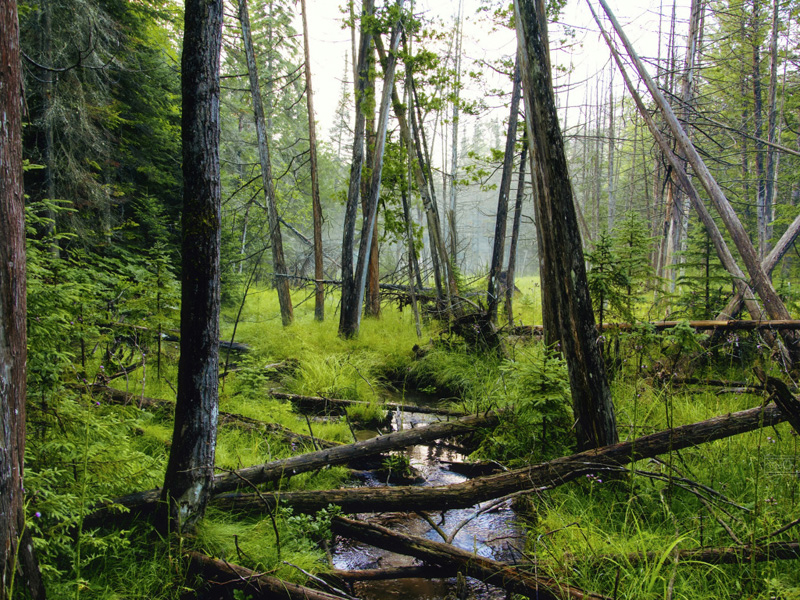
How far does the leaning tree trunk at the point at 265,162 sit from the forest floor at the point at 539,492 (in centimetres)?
502

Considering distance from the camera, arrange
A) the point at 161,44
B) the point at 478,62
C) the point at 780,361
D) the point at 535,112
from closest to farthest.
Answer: the point at 535,112 → the point at 780,361 → the point at 478,62 → the point at 161,44

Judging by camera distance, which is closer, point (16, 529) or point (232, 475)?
point (16, 529)

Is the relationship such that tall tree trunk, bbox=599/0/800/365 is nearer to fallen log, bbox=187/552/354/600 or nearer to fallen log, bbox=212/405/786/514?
fallen log, bbox=212/405/786/514

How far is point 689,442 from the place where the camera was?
307 cm

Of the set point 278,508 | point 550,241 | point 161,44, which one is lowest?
point 278,508

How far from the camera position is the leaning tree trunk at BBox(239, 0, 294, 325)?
9211mm

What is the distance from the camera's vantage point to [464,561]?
252cm

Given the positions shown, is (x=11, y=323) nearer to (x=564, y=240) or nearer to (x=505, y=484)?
(x=505, y=484)

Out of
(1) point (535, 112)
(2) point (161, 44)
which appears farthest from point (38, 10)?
(1) point (535, 112)

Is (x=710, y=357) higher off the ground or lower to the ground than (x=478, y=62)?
lower

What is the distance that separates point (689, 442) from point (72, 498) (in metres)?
4.12

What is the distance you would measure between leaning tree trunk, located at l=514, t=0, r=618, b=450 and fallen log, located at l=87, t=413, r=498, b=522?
1.22 m

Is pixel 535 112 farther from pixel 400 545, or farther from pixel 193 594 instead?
pixel 193 594

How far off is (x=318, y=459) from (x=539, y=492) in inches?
74.0
